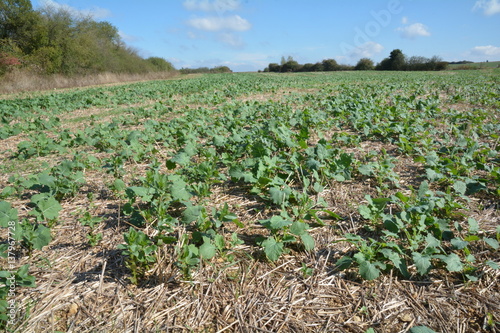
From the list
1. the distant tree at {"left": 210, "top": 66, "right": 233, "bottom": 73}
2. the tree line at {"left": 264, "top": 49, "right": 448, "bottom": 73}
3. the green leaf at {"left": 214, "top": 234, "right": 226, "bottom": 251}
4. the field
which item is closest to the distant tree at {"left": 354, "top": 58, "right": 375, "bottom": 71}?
the tree line at {"left": 264, "top": 49, "right": 448, "bottom": 73}

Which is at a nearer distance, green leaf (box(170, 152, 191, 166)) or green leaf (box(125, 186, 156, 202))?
green leaf (box(125, 186, 156, 202))

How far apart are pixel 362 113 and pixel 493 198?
3946mm

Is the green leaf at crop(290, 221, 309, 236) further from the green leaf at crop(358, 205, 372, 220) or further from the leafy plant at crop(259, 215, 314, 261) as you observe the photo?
the green leaf at crop(358, 205, 372, 220)

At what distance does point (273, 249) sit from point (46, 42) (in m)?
37.1

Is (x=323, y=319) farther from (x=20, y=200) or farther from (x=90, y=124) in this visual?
(x=90, y=124)

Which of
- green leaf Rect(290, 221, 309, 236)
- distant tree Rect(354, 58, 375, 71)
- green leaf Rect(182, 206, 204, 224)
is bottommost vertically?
green leaf Rect(290, 221, 309, 236)

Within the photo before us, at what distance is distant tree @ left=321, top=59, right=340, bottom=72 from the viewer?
208 feet

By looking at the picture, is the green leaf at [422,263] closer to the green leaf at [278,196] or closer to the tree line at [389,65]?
the green leaf at [278,196]

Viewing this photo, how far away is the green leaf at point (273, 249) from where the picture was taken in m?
2.06

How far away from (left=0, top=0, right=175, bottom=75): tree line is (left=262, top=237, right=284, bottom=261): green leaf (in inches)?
1190

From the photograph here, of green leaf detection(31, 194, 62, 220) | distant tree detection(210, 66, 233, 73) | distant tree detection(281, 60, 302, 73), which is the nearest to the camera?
green leaf detection(31, 194, 62, 220)

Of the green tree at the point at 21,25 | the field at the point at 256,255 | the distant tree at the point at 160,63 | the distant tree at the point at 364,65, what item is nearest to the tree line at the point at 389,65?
the distant tree at the point at 364,65

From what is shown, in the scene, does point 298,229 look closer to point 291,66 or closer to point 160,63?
point 160,63

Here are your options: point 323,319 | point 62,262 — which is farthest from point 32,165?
point 323,319
